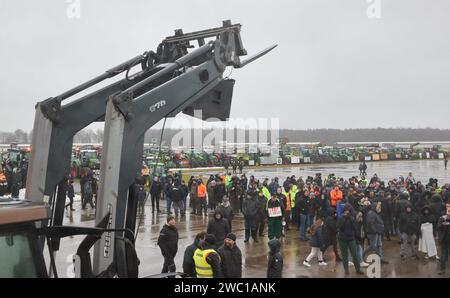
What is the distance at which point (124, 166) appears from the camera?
4.66 metres

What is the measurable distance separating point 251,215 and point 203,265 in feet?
20.3

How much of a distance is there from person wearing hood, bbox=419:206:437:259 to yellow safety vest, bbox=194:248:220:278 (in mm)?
6618

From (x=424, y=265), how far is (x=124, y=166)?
8.28 meters

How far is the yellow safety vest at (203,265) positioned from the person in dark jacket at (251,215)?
614 cm

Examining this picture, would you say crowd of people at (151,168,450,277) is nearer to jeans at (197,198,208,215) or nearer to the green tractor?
jeans at (197,198,208,215)

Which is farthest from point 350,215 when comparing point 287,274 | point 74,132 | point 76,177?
point 76,177

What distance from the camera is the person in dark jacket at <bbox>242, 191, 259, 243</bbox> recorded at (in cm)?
1239

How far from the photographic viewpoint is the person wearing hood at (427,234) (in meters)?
10.5

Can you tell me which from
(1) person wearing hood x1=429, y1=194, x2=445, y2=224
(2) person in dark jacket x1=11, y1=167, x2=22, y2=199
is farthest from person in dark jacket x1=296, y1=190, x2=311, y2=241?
(2) person in dark jacket x1=11, y1=167, x2=22, y2=199

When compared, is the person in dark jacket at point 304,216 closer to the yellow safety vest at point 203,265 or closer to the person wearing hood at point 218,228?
the person wearing hood at point 218,228

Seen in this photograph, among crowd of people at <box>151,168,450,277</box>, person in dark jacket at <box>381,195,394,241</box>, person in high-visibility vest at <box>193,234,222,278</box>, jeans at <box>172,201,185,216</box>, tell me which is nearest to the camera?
person in high-visibility vest at <box>193,234,222,278</box>

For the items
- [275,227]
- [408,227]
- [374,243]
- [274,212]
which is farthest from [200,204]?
[408,227]
